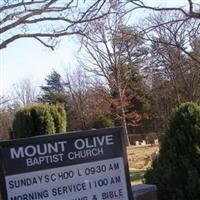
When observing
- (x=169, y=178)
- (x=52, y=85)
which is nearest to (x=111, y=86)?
(x=52, y=85)

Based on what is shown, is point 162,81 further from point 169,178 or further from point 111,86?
point 169,178

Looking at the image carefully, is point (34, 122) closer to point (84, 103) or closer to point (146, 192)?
point (146, 192)

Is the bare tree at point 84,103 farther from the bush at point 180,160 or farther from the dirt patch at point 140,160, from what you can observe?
the bush at point 180,160

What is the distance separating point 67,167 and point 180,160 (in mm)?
2320

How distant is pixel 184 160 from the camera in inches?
246

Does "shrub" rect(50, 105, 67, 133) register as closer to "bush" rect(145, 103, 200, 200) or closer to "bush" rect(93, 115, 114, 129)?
"bush" rect(145, 103, 200, 200)

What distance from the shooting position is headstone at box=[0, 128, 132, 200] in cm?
413

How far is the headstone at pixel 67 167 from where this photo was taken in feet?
13.5

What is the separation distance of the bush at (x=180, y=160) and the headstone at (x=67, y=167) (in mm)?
1891

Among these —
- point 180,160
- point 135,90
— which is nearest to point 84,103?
point 135,90

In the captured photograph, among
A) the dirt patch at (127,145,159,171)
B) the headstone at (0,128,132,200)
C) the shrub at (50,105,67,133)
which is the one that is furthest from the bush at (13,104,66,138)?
the headstone at (0,128,132,200)

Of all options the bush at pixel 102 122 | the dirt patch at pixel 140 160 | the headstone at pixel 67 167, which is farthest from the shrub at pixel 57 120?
the bush at pixel 102 122

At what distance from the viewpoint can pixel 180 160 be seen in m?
6.28

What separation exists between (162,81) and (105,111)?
586cm
